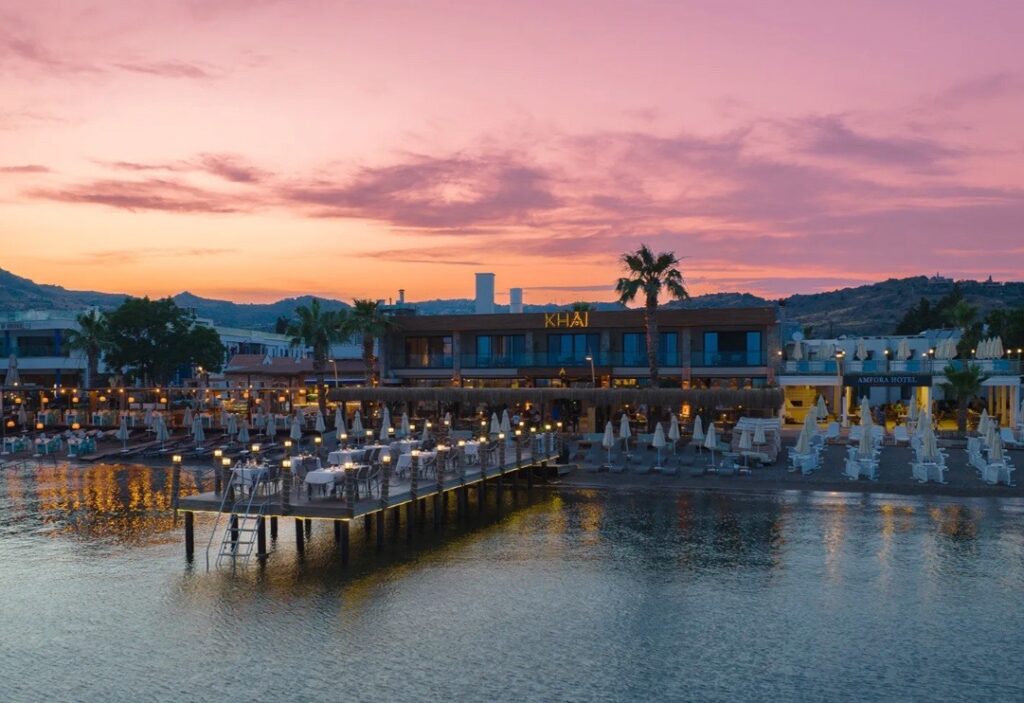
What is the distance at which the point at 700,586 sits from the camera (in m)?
23.7

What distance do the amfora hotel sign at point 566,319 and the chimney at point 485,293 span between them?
1269 centimetres

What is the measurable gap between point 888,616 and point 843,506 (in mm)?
13360

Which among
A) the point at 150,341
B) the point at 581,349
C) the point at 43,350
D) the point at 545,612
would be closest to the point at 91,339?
the point at 150,341

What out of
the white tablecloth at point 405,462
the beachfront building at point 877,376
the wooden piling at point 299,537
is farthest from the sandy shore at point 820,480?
the wooden piling at point 299,537

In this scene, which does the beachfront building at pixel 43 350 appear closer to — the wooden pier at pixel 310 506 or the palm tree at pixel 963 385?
the palm tree at pixel 963 385

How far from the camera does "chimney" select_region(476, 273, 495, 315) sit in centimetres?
7106

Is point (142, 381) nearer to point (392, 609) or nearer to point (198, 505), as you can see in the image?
point (198, 505)

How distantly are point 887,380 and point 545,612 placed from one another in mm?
45198

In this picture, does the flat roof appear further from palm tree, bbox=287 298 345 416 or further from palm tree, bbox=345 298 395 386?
palm tree, bbox=287 298 345 416

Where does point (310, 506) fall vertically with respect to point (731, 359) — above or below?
below

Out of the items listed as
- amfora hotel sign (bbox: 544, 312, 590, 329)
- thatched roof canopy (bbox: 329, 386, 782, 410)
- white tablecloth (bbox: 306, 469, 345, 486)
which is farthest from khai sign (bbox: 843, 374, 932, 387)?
white tablecloth (bbox: 306, 469, 345, 486)

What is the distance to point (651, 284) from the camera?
171ft

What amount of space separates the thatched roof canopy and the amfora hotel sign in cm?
794

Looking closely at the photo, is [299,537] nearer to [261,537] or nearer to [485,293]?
[261,537]
